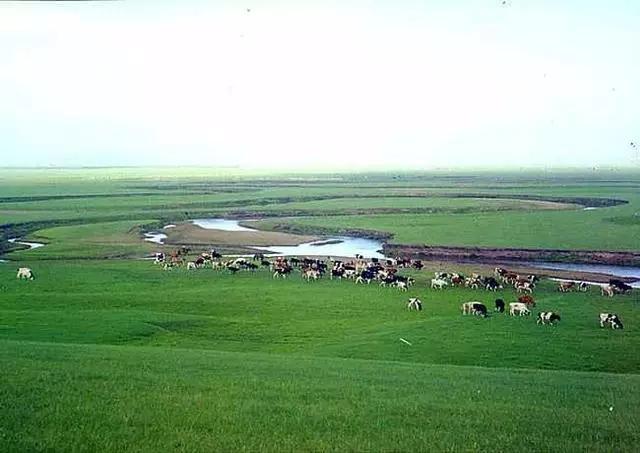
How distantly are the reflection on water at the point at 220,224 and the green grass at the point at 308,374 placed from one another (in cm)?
3104

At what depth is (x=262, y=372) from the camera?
14.4 meters

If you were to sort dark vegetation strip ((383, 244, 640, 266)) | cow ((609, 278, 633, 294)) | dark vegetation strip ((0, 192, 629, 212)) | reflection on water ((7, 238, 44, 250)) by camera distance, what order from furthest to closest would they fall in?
dark vegetation strip ((0, 192, 629, 212))
reflection on water ((7, 238, 44, 250))
dark vegetation strip ((383, 244, 640, 266))
cow ((609, 278, 633, 294))

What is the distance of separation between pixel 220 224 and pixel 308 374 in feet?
166

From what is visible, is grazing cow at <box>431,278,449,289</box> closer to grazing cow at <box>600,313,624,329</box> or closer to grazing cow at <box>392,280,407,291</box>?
grazing cow at <box>392,280,407,291</box>

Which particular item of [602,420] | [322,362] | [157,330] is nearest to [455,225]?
[157,330]

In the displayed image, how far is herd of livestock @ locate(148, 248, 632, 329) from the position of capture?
24906 millimetres

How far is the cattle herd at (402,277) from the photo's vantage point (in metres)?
24.7

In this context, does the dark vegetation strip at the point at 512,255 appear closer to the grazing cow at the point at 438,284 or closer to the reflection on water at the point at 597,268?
the reflection on water at the point at 597,268

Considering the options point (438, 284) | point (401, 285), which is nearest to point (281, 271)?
point (401, 285)

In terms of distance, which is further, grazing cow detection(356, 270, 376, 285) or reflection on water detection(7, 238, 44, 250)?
reflection on water detection(7, 238, 44, 250)

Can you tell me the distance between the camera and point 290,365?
50.6ft

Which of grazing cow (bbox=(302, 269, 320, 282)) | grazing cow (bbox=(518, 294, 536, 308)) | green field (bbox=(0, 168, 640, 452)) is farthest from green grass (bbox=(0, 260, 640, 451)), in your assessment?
grazing cow (bbox=(302, 269, 320, 282))

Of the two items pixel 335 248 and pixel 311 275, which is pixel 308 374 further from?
pixel 335 248

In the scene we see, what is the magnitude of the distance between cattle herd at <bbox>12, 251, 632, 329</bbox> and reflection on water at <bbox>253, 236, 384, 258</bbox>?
4946 mm
